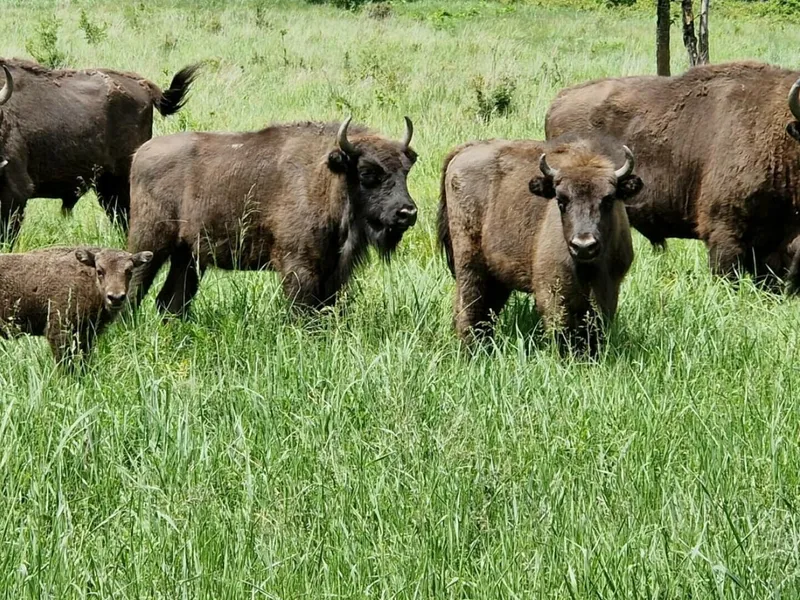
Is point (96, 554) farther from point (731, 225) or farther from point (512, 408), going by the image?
point (731, 225)

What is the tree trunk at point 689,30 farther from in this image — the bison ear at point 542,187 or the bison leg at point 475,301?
the bison ear at point 542,187

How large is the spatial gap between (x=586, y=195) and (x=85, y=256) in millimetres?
2846

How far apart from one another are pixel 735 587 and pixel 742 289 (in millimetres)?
4303

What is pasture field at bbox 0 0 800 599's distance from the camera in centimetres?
356

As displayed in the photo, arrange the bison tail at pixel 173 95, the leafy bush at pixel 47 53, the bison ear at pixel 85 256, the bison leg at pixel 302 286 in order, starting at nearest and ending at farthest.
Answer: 1. the bison ear at pixel 85 256
2. the bison leg at pixel 302 286
3. the bison tail at pixel 173 95
4. the leafy bush at pixel 47 53

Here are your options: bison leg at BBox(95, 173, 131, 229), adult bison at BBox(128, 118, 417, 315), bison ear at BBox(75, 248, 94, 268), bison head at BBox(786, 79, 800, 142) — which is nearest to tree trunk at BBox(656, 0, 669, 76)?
bison head at BBox(786, 79, 800, 142)

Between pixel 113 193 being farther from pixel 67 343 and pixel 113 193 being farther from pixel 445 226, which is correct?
pixel 67 343

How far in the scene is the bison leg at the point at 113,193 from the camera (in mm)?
10375

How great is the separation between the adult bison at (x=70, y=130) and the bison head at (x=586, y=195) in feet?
15.7

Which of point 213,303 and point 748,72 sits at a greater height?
point 748,72

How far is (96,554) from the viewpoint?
3.73m

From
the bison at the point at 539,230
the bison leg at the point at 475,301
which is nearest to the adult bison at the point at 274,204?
the bison at the point at 539,230

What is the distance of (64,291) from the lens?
6359mm

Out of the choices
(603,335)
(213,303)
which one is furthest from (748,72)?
(213,303)
